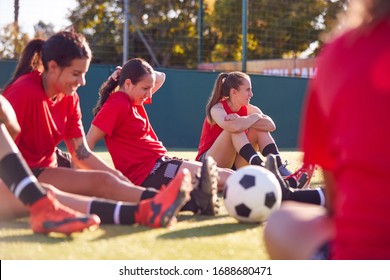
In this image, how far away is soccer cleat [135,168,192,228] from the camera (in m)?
3.52

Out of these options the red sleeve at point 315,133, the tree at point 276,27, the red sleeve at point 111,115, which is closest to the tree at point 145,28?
the tree at point 276,27

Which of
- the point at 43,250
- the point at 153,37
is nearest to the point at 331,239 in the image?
the point at 43,250

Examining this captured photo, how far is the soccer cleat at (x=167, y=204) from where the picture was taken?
139 inches

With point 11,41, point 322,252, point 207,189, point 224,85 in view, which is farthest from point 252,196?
point 11,41

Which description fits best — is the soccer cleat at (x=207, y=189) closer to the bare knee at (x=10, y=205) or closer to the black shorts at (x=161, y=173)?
the black shorts at (x=161, y=173)

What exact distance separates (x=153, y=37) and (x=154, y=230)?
2177 cm

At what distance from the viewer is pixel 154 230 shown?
12.1 feet

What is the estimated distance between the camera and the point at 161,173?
521cm

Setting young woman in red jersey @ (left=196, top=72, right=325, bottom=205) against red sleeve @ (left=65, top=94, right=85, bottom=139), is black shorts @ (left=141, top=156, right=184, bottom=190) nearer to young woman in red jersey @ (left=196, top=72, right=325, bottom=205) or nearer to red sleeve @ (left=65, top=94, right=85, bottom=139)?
red sleeve @ (left=65, top=94, right=85, bottom=139)

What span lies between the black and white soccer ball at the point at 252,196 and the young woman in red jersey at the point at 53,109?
508mm

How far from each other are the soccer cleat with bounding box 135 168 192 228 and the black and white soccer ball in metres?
0.55

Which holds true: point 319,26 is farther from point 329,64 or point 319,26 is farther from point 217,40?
point 329,64

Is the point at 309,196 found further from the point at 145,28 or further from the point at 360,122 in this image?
the point at 145,28
